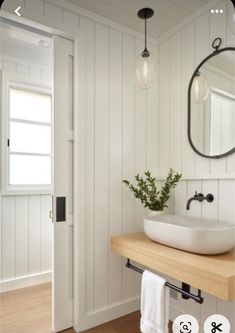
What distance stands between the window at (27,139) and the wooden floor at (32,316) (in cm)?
99

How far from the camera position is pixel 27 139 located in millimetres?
2602

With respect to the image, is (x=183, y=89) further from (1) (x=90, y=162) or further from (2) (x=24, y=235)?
(2) (x=24, y=235)

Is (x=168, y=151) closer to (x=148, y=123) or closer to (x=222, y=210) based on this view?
(x=148, y=123)

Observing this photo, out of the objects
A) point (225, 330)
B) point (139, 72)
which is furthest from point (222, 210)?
point (139, 72)

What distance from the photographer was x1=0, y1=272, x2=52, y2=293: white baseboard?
2.37 m

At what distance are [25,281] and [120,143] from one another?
5.68 feet

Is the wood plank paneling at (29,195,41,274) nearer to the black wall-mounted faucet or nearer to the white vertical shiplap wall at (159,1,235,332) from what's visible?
the white vertical shiplap wall at (159,1,235,332)

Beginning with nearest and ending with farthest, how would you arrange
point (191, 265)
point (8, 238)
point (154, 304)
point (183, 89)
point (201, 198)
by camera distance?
point (191, 265) < point (154, 304) < point (201, 198) < point (183, 89) < point (8, 238)

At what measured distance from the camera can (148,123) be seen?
6.95 feet

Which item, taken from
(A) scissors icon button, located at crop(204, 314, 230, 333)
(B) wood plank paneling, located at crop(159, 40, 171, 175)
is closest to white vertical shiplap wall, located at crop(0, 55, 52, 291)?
(B) wood plank paneling, located at crop(159, 40, 171, 175)

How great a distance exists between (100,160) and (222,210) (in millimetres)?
919

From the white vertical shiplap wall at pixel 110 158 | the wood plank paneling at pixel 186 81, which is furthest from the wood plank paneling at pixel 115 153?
the wood plank paneling at pixel 186 81

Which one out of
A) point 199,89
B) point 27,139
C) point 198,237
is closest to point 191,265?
point 198,237

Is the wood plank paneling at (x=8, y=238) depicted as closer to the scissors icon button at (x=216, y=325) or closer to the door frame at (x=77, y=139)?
the door frame at (x=77, y=139)
